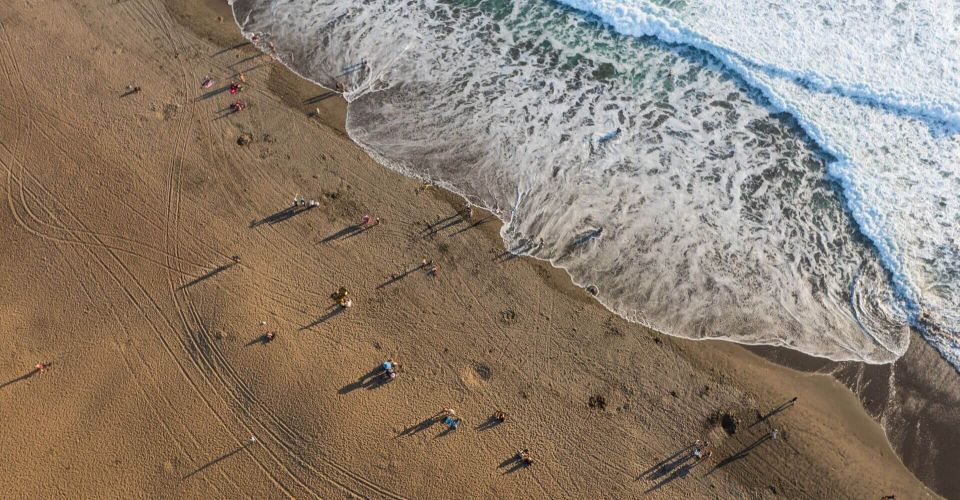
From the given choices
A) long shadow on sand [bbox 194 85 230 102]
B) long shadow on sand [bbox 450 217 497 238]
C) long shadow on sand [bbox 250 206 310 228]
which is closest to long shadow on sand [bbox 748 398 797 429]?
long shadow on sand [bbox 450 217 497 238]

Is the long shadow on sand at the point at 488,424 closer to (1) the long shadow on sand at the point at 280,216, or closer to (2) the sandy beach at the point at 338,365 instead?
(2) the sandy beach at the point at 338,365

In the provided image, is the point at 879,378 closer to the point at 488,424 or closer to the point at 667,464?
the point at 667,464

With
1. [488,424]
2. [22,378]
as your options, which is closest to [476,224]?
[488,424]

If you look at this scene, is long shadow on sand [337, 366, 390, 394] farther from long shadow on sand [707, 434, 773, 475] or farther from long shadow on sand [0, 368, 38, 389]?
long shadow on sand [707, 434, 773, 475]

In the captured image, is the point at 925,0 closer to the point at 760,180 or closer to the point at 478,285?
the point at 760,180

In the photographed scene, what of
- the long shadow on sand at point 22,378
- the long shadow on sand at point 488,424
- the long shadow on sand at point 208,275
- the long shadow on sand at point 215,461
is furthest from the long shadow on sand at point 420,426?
the long shadow on sand at point 22,378

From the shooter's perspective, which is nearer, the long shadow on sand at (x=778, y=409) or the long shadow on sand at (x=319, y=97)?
the long shadow on sand at (x=778, y=409)

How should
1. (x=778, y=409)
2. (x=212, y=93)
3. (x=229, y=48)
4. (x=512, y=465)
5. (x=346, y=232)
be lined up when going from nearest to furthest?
(x=512, y=465), (x=778, y=409), (x=346, y=232), (x=212, y=93), (x=229, y=48)

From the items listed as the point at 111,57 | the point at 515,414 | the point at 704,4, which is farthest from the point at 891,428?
the point at 111,57
